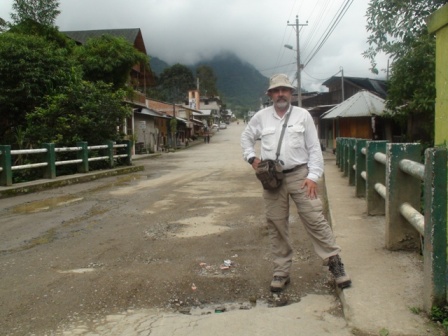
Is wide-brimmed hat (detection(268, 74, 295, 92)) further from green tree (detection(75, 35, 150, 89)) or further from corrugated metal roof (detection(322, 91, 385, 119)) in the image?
green tree (detection(75, 35, 150, 89))

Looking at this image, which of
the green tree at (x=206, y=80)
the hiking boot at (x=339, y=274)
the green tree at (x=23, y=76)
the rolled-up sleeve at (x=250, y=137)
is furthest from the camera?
the green tree at (x=206, y=80)

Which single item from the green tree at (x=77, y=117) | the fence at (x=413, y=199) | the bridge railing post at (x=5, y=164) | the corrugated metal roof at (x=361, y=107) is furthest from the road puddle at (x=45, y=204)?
the corrugated metal roof at (x=361, y=107)

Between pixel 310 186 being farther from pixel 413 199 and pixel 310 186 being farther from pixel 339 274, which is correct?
pixel 413 199

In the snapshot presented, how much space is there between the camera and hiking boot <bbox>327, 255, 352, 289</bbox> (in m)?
3.42

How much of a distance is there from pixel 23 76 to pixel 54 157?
612 cm

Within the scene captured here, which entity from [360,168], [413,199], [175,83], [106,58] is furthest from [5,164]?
[175,83]

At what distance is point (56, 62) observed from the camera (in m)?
17.5

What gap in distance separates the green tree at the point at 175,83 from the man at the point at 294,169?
287 feet

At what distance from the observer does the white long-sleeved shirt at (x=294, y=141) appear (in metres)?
3.60

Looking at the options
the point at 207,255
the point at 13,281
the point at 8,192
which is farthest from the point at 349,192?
the point at 8,192

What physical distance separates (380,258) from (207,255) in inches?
69.8

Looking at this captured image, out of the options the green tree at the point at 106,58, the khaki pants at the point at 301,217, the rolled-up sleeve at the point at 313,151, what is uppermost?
the green tree at the point at 106,58

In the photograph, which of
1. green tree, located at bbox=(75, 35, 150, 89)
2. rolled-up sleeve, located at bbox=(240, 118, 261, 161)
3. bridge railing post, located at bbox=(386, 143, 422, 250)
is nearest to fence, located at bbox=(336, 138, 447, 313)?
bridge railing post, located at bbox=(386, 143, 422, 250)

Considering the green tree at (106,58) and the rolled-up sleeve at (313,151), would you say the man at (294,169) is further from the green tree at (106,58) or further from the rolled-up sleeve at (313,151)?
the green tree at (106,58)
